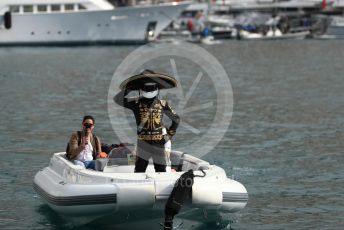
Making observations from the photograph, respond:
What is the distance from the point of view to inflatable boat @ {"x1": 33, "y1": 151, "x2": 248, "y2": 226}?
56.8 ft

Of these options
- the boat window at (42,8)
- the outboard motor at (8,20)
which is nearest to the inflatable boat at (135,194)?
the outboard motor at (8,20)

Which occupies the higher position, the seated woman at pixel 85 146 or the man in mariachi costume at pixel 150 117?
the man in mariachi costume at pixel 150 117

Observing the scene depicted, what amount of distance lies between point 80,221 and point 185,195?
2.19m

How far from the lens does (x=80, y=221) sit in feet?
60.2

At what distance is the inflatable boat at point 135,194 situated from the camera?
17312mm

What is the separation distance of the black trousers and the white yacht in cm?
8032

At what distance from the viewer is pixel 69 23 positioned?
9806 centimetres

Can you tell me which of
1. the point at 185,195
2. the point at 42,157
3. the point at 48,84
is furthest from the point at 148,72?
Result: the point at 48,84

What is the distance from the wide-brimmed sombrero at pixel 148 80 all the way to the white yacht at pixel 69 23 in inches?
3153

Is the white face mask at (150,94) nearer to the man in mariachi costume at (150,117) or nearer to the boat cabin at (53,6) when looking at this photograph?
the man in mariachi costume at (150,117)

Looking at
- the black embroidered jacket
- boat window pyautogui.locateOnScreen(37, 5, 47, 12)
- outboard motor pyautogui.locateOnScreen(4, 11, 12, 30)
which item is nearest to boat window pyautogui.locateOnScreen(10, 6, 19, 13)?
outboard motor pyautogui.locateOnScreen(4, 11, 12, 30)

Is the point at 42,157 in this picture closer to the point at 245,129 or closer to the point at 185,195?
the point at 245,129

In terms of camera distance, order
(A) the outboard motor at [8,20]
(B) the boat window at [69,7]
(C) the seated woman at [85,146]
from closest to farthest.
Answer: (C) the seated woman at [85,146], (A) the outboard motor at [8,20], (B) the boat window at [69,7]

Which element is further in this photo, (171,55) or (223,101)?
(171,55)
